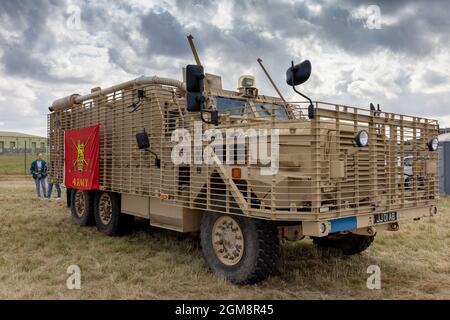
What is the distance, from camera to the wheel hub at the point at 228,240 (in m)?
4.84

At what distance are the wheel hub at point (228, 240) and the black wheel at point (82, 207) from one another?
410cm

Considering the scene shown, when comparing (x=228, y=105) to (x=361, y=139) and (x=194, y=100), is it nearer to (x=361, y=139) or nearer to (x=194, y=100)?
(x=194, y=100)

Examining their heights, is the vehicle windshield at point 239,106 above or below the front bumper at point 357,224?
above

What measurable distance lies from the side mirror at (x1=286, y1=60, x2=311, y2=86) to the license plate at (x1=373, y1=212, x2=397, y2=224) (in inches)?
69.9

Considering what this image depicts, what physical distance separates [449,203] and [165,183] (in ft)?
31.9

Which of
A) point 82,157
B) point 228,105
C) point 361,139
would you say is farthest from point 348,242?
point 82,157

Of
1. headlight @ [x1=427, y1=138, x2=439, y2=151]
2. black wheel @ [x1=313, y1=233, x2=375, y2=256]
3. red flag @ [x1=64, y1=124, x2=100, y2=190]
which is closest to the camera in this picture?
headlight @ [x1=427, y1=138, x2=439, y2=151]

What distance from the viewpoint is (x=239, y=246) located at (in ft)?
15.9

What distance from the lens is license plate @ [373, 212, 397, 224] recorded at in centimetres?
481

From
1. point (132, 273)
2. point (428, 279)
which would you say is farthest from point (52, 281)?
point (428, 279)

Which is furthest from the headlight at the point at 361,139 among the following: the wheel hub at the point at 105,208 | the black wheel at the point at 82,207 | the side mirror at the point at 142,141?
the black wheel at the point at 82,207

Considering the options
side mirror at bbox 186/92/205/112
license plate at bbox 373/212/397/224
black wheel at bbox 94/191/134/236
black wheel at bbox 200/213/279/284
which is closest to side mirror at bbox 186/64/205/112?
side mirror at bbox 186/92/205/112

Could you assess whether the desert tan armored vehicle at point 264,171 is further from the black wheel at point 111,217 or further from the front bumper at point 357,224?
the black wheel at point 111,217

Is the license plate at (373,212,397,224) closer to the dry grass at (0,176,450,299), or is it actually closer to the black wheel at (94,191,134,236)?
the dry grass at (0,176,450,299)
